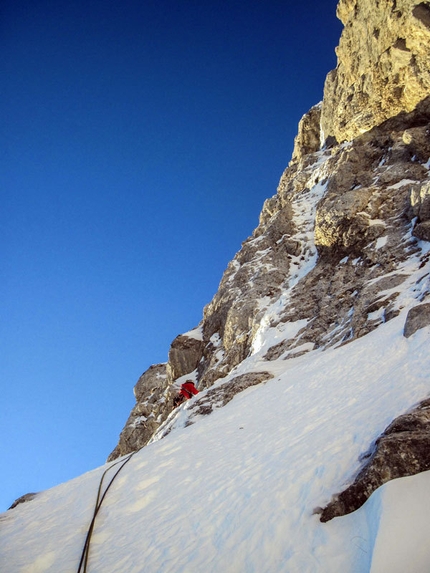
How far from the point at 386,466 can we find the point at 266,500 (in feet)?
8.35

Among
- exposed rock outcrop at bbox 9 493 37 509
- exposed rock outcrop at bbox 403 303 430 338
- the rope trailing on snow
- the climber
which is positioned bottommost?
exposed rock outcrop at bbox 403 303 430 338

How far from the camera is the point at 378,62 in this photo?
1564 inches

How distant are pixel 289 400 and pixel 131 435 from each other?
32.9 meters

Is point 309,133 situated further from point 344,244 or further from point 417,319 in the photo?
point 417,319

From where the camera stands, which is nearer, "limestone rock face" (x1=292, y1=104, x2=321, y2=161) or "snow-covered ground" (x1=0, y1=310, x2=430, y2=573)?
"snow-covered ground" (x1=0, y1=310, x2=430, y2=573)

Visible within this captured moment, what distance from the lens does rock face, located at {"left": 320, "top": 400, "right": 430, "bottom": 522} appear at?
17.6 feet

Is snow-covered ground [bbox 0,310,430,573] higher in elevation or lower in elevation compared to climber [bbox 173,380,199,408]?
lower

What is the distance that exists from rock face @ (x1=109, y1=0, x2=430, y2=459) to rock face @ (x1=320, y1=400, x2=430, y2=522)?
7991 mm

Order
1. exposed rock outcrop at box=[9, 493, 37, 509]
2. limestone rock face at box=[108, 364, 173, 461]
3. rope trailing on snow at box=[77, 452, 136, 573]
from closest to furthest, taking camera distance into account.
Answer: rope trailing on snow at box=[77, 452, 136, 573]
exposed rock outcrop at box=[9, 493, 37, 509]
limestone rock face at box=[108, 364, 173, 461]

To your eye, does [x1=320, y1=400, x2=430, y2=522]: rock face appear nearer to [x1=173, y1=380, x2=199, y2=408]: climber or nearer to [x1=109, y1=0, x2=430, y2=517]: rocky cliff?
[x1=109, y1=0, x2=430, y2=517]: rocky cliff

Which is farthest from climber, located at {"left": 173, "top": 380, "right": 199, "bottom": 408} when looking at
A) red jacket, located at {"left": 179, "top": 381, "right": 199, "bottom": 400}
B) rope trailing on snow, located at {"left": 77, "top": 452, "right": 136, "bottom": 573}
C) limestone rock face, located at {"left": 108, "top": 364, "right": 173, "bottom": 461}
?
rope trailing on snow, located at {"left": 77, "top": 452, "right": 136, "bottom": 573}

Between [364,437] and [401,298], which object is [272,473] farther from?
[401,298]

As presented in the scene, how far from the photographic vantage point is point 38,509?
12102 millimetres

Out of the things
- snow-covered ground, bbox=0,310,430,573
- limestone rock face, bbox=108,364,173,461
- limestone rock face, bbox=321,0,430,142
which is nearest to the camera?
snow-covered ground, bbox=0,310,430,573
